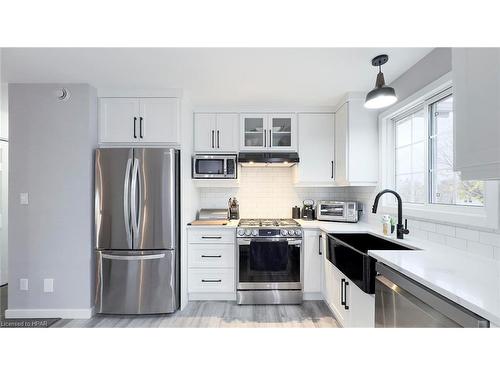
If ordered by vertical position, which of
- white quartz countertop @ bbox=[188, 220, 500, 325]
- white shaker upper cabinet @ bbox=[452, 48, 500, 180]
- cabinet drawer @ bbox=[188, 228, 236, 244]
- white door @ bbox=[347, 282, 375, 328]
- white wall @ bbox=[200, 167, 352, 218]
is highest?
white shaker upper cabinet @ bbox=[452, 48, 500, 180]

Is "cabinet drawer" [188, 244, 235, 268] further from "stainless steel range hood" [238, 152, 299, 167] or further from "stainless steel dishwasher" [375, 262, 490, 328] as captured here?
"stainless steel dishwasher" [375, 262, 490, 328]

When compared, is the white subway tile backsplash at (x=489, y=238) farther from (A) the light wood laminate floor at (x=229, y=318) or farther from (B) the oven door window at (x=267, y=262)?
(B) the oven door window at (x=267, y=262)

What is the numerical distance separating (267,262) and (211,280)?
27.1 inches

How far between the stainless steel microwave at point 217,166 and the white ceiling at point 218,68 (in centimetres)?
73

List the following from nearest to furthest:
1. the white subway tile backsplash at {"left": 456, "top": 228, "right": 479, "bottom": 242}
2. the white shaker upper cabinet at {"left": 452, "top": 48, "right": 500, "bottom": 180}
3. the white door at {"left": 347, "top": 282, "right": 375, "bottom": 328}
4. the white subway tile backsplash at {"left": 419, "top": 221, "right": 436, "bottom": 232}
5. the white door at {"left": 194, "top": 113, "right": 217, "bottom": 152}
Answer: the white shaker upper cabinet at {"left": 452, "top": 48, "right": 500, "bottom": 180}, the white subway tile backsplash at {"left": 456, "top": 228, "right": 479, "bottom": 242}, the white door at {"left": 347, "top": 282, "right": 375, "bottom": 328}, the white subway tile backsplash at {"left": 419, "top": 221, "right": 436, "bottom": 232}, the white door at {"left": 194, "top": 113, "right": 217, "bottom": 152}

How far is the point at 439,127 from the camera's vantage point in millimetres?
1928

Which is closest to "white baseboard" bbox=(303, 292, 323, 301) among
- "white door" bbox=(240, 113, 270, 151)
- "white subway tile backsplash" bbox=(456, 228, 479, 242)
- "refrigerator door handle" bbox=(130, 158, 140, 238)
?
"white subway tile backsplash" bbox=(456, 228, 479, 242)

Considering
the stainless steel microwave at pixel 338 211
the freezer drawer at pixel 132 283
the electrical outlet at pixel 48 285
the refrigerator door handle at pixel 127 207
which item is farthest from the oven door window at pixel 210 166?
the electrical outlet at pixel 48 285

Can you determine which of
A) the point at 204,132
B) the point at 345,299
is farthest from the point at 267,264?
the point at 204,132

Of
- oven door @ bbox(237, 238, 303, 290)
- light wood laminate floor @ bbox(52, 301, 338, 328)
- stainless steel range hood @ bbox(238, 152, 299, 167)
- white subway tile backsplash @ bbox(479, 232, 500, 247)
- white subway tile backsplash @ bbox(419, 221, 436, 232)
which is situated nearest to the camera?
white subway tile backsplash @ bbox(479, 232, 500, 247)

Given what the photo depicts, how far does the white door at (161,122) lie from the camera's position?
2582 millimetres

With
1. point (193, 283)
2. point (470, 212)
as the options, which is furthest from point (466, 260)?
point (193, 283)

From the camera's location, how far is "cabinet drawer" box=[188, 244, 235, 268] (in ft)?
8.99

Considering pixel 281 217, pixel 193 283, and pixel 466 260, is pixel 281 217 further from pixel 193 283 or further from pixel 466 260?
pixel 466 260
